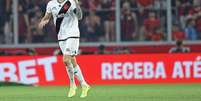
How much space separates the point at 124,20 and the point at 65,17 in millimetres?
11164

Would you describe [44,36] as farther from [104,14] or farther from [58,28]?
[58,28]

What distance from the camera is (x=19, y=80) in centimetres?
2280

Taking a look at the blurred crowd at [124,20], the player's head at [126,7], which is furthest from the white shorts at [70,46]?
the player's head at [126,7]

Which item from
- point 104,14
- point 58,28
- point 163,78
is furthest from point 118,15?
point 58,28

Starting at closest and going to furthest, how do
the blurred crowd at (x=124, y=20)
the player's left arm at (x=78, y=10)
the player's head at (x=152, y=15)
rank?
the player's left arm at (x=78, y=10)
the player's head at (x=152, y=15)
the blurred crowd at (x=124, y=20)

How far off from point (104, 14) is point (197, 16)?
10.8 ft

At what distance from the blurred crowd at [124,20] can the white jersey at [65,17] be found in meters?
11.0

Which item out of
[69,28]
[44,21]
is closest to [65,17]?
[69,28]

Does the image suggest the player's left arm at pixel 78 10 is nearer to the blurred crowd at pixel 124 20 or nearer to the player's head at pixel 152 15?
the blurred crowd at pixel 124 20

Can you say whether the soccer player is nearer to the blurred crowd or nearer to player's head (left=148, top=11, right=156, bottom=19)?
the blurred crowd

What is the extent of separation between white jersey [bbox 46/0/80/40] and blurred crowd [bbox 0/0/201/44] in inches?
431

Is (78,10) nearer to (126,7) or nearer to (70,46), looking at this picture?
(70,46)

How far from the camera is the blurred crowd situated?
26.3 m

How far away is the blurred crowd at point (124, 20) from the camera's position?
26.3 meters
